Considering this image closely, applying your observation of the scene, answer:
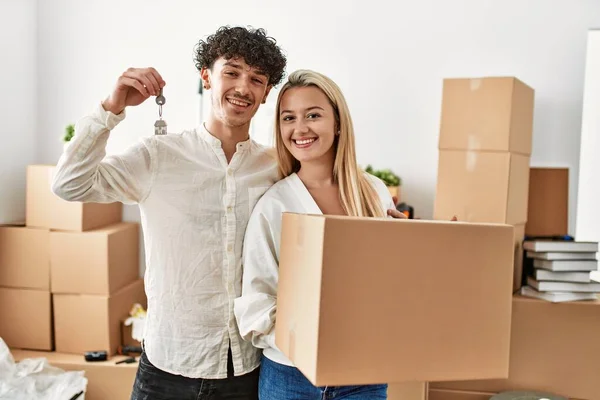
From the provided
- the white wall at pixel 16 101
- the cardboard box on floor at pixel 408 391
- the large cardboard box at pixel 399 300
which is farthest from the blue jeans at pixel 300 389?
the white wall at pixel 16 101

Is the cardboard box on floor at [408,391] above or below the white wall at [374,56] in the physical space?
below

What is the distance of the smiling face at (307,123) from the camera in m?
1.47

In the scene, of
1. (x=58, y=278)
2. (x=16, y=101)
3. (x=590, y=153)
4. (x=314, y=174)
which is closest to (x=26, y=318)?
(x=58, y=278)

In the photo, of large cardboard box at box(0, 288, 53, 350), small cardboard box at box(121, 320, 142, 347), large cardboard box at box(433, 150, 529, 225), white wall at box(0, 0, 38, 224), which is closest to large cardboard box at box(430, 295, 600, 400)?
large cardboard box at box(433, 150, 529, 225)

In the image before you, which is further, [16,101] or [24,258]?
[16,101]

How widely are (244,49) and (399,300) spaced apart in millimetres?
731

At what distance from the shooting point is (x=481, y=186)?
7.91 ft

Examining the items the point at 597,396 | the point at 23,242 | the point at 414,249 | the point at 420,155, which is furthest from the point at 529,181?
the point at 23,242

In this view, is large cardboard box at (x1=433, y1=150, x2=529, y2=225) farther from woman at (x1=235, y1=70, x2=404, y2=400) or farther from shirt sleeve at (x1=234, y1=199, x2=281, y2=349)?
shirt sleeve at (x1=234, y1=199, x2=281, y2=349)

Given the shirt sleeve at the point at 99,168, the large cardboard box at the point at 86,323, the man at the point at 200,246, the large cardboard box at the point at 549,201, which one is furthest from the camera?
the large cardboard box at the point at 549,201

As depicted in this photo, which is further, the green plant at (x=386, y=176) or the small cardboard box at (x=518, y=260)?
the green plant at (x=386, y=176)

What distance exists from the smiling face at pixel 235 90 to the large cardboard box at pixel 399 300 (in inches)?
17.0

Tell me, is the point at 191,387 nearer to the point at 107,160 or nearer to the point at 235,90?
the point at 107,160

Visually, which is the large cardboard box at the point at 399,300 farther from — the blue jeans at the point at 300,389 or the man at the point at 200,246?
the man at the point at 200,246
